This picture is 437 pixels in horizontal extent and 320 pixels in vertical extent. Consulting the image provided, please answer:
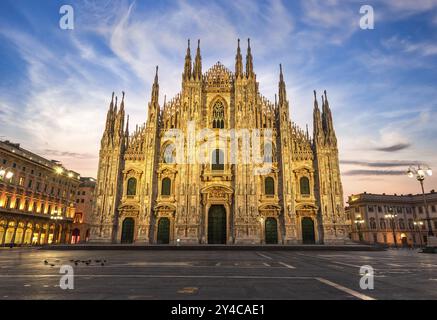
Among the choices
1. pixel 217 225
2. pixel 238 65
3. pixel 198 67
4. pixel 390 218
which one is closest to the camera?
pixel 217 225

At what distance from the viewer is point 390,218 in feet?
195

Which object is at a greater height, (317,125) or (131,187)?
(317,125)

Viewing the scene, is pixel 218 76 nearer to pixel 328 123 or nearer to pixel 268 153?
pixel 268 153

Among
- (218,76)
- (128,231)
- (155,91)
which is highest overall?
(218,76)

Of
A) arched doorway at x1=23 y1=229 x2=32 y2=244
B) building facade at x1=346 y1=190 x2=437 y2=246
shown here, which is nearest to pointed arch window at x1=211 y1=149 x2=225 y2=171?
arched doorway at x1=23 y1=229 x2=32 y2=244

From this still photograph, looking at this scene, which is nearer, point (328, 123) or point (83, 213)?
point (328, 123)

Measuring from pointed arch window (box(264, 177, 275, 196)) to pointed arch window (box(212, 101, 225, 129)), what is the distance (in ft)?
30.4

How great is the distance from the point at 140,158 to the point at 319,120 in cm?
2371

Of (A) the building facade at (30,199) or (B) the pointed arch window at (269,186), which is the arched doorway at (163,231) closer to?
(A) the building facade at (30,199)

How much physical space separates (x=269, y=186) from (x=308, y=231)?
23.2 ft

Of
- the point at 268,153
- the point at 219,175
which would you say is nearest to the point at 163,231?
the point at 219,175

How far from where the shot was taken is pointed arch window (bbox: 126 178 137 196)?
33844 mm

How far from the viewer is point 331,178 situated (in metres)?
32.8

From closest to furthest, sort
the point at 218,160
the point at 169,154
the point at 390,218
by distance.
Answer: the point at 218,160, the point at 169,154, the point at 390,218
